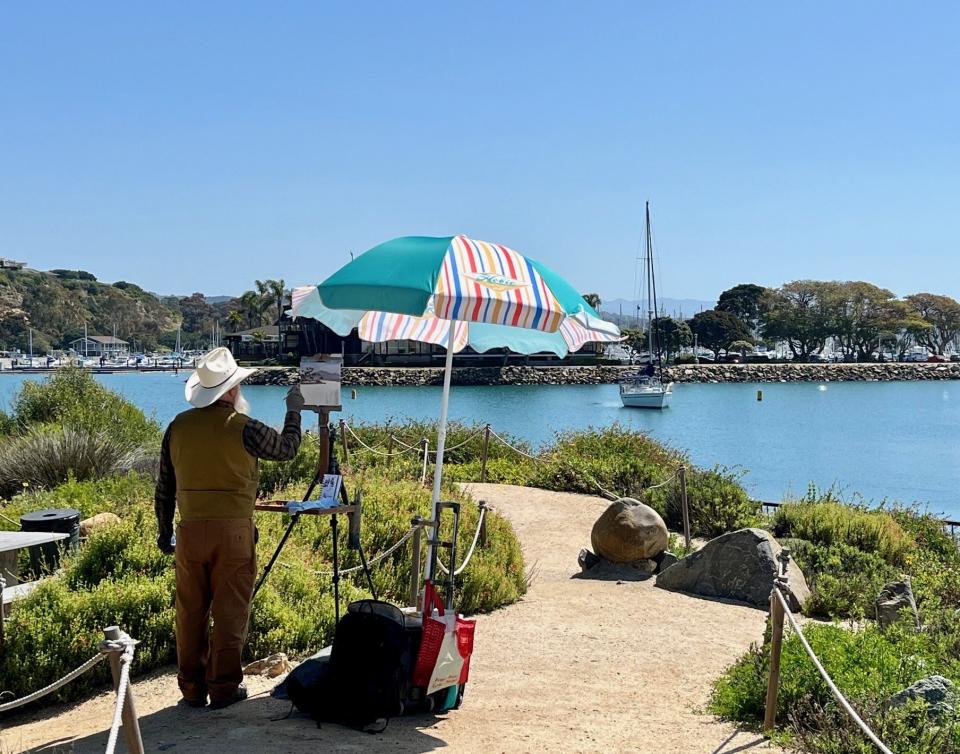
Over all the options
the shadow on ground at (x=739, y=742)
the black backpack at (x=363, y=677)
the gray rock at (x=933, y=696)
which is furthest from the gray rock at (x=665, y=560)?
the black backpack at (x=363, y=677)

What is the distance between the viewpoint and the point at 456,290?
581 cm

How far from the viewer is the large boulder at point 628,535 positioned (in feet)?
36.6

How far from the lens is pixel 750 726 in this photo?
5.68 metres

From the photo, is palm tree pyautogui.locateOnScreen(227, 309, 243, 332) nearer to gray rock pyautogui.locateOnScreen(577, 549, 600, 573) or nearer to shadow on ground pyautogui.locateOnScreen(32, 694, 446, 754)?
gray rock pyautogui.locateOnScreen(577, 549, 600, 573)

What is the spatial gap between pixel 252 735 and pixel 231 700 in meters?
0.64

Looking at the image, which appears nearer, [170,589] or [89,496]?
[170,589]

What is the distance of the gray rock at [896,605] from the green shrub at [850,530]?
3.38m

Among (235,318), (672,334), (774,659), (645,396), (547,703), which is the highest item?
(235,318)

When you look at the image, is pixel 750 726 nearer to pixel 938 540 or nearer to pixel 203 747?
pixel 203 747

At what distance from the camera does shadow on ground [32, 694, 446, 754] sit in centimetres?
496

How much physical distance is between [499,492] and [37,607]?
984 cm

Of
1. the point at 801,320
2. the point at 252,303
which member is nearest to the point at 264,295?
the point at 252,303

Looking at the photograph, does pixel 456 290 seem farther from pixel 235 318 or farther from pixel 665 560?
pixel 235 318

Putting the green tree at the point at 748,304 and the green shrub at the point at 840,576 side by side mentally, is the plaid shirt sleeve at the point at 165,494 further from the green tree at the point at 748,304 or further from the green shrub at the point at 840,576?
the green tree at the point at 748,304
